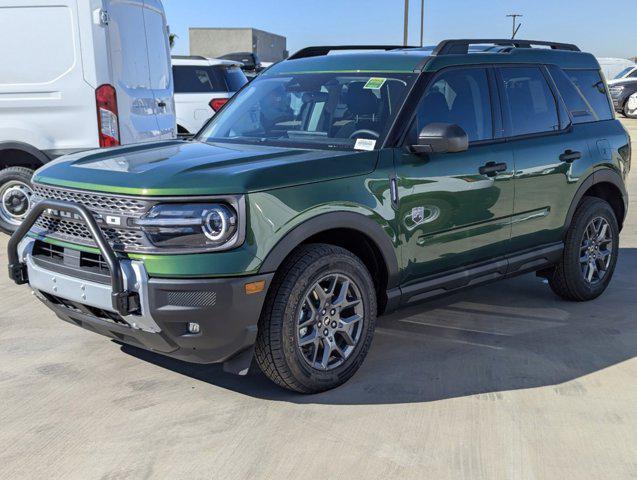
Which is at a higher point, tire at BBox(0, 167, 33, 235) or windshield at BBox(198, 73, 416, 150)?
windshield at BBox(198, 73, 416, 150)

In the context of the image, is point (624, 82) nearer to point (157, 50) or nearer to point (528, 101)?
point (157, 50)

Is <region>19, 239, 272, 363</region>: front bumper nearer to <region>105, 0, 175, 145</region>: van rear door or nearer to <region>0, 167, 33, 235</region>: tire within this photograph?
<region>105, 0, 175, 145</region>: van rear door

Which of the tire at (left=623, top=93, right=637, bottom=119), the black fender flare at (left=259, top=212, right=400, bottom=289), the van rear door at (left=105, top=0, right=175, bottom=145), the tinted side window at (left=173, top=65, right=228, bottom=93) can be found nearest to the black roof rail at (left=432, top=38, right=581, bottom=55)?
the black fender flare at (left=259, top=212, right=400, bottom=289)

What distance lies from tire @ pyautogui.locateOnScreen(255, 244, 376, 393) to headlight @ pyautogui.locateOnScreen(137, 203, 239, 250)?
1.32ft

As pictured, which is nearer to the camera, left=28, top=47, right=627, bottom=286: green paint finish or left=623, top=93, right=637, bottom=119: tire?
left=28, top=47, right=627, bottom=286: green paint finish

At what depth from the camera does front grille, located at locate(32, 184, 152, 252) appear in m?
3.55

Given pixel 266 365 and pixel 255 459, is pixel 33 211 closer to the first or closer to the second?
pixel 266 365

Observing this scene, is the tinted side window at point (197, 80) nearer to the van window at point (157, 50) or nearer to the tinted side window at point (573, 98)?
the van window at point (157, 50)

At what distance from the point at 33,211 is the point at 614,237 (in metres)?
4.16

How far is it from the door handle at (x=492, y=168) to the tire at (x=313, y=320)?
1106 millimetres

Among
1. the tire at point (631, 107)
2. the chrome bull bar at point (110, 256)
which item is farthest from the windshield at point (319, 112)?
the tire at point (631, 107)

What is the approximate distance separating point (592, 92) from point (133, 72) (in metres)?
4.23

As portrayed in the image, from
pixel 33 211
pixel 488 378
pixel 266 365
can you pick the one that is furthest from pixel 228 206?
pixel 488 378

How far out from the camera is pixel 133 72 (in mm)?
7629
